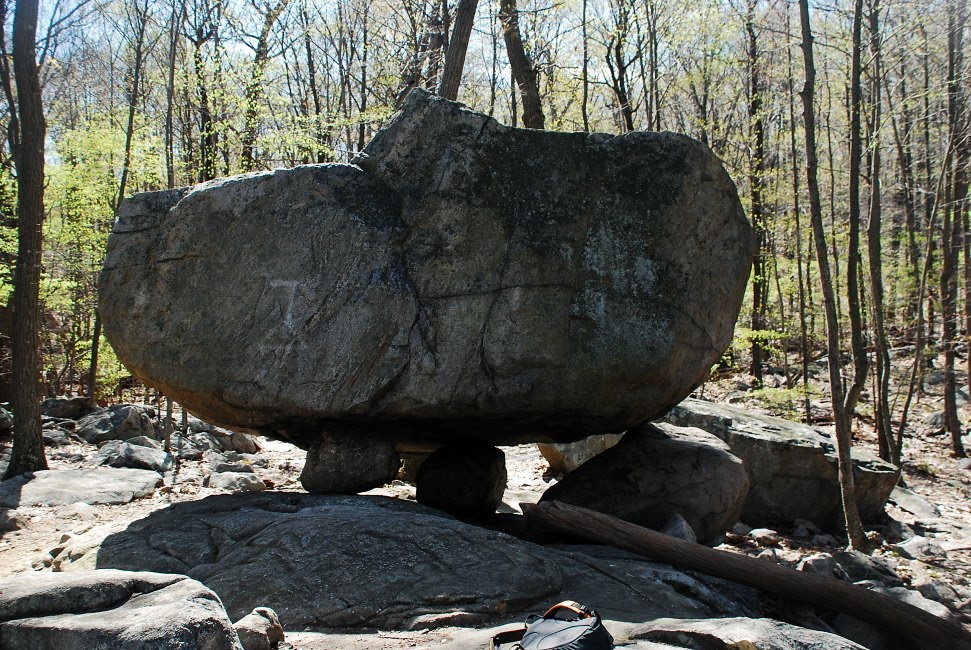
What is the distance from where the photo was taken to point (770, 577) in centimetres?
608

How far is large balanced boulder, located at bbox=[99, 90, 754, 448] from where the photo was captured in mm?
7207

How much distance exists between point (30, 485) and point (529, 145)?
7.99 m

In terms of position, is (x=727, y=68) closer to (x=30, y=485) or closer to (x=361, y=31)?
(x=361, y=31)

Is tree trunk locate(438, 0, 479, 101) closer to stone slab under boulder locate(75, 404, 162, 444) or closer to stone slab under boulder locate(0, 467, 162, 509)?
stone slab under boulder locate(0, 467, 162, 509)

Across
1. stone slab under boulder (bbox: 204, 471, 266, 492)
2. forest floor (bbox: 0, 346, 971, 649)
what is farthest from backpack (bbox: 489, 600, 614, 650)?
stone slab under boulder (bbox: 204, 471, 266, 492)

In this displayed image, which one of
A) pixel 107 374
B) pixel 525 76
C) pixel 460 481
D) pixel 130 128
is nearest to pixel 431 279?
pixel 460 481

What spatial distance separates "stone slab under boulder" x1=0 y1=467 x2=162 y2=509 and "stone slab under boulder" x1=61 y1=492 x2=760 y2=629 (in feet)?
12.2

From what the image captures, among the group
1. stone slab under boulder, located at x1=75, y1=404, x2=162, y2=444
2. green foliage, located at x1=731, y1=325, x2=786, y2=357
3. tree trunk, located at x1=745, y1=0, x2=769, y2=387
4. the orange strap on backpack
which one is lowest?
stone slab under boulder, located at x1=75, y1=404, x2=162, y2=444

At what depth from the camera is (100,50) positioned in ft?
67.4

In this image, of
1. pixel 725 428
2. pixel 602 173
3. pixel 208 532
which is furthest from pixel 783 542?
pixel 208 532

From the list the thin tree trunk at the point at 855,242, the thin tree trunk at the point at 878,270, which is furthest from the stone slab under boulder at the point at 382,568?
the thin tree trunk at the point at 878,270

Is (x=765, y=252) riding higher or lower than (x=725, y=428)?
higher

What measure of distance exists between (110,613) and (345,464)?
12.5ft

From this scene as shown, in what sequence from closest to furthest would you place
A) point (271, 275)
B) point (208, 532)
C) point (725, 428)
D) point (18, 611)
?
1. point (18, 611)
2. point (208, 532)
3. point (271, 275)
4. point (725, 428)
